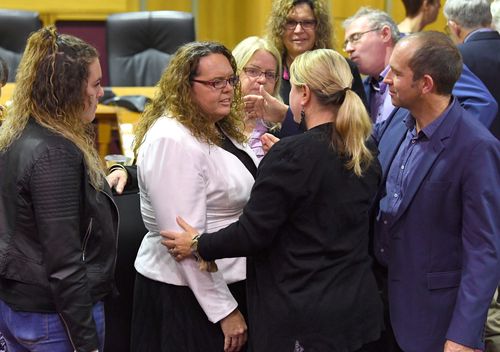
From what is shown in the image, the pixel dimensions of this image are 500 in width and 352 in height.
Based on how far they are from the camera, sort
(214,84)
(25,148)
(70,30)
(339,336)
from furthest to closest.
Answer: (70,30)
(214,84)
(339,336)
(25,148)

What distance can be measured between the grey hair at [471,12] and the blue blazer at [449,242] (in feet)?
4.71

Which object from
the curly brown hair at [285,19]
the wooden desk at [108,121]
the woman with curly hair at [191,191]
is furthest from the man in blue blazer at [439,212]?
the wooden desk at [108,121]

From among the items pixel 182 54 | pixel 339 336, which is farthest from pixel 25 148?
pixel 339 336

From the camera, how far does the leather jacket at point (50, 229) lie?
67.9 inches

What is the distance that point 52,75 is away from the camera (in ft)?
5.86

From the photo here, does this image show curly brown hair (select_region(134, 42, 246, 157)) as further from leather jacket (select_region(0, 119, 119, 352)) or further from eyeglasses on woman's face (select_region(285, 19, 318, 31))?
eyeglasses on woman's face (select_region(285, 19, 318, 31))

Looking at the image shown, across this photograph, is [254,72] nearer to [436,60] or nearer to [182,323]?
[436,60]

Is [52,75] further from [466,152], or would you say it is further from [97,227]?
[466,152]

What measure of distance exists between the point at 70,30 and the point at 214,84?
4803 millimetres

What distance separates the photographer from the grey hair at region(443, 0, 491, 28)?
3.41 meters

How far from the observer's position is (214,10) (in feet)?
24.0

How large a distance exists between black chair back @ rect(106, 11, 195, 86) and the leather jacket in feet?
12.9

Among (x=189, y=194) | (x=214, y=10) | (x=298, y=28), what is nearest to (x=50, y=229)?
(x=189, y=194)

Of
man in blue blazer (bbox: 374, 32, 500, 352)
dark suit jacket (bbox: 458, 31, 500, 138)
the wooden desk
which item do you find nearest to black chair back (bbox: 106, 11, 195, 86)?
the wooden desk
